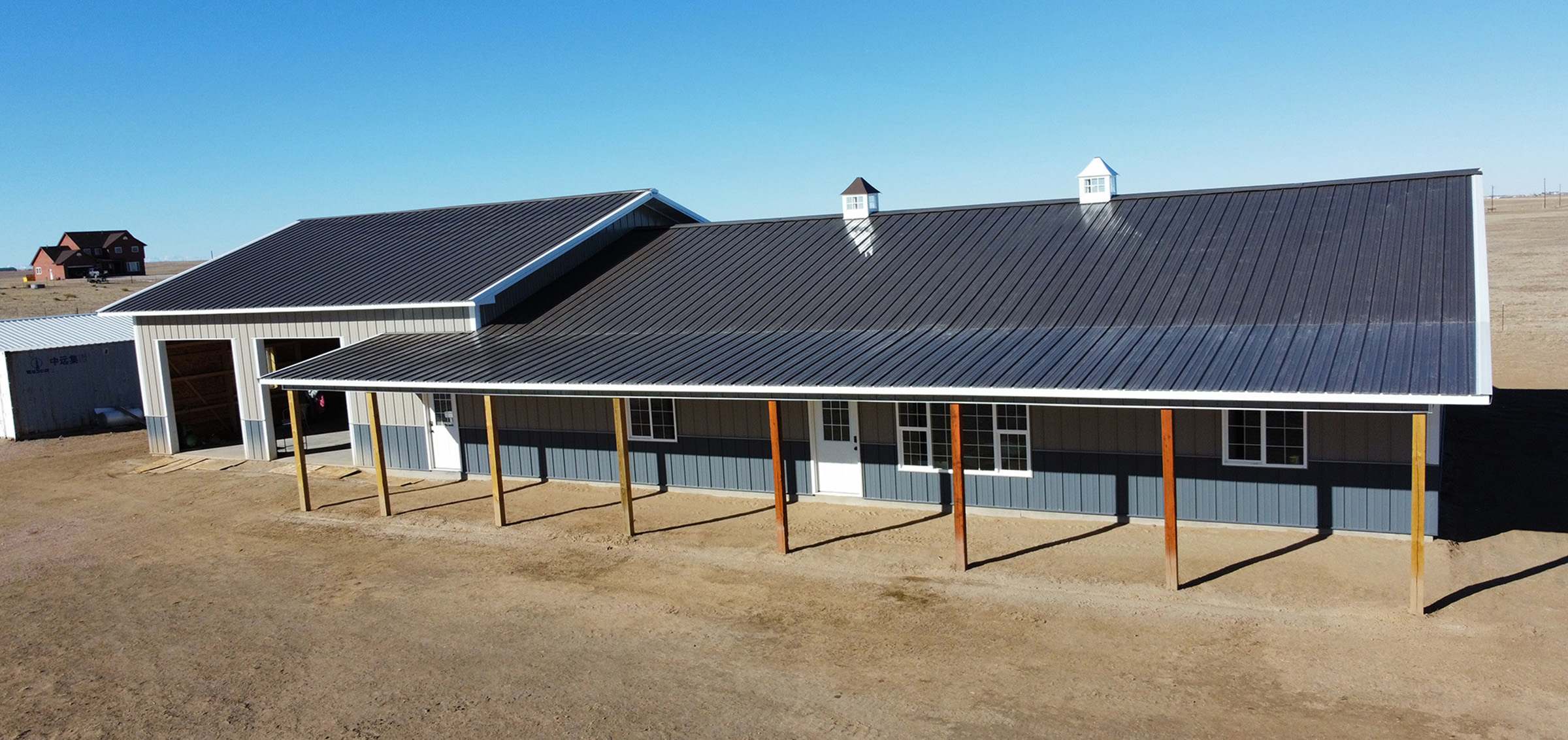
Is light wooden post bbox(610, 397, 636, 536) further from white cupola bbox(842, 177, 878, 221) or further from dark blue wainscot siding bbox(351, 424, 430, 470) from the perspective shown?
white cupola bbox(842, 177, 878, 221)

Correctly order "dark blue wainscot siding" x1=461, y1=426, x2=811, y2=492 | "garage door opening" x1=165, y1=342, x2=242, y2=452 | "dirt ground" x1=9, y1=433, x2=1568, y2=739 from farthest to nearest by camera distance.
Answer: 1. "garage door opening" x1=165, y1=342, x2=242, y2=452
2. "dark blue wainscot siding" x1=461, y1=426, x2=811, y2=492
3. "dirt ground" x1=9, y1=433, x2=1568, y2=739

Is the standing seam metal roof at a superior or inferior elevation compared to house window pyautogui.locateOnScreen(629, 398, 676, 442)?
superior

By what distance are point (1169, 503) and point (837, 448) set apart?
223 inches

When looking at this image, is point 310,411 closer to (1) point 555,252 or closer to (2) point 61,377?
(2) point 61,377

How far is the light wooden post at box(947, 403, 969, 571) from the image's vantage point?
38.6ft

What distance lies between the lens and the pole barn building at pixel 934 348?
38.9 ft

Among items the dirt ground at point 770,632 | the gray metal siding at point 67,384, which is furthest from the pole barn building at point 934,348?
the gray metal siding at point 67,384

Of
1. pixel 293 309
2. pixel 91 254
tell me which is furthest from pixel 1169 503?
pixel 91 254

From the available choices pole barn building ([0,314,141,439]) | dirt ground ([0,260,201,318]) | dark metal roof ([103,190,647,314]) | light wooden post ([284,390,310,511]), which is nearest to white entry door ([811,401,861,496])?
dark metal roof ([103,190,647,314])

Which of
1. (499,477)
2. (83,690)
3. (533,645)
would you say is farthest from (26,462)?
(533,645)

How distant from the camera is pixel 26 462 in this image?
2253 centimetres

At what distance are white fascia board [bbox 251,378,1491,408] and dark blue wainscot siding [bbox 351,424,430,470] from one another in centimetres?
294

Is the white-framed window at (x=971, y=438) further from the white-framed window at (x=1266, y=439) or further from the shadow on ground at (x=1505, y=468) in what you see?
the shadow on ground at (x=1505, y=468)

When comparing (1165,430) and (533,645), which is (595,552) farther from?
(1165,430)
